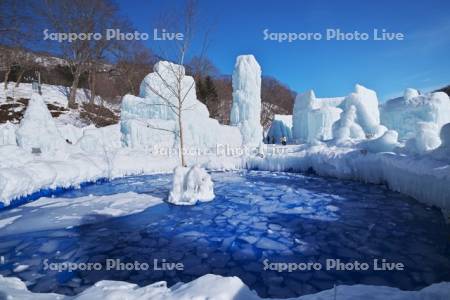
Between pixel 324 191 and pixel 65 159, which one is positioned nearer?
pixel 324 191

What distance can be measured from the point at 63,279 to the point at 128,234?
1.63m

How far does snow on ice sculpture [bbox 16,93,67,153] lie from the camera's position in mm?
10773

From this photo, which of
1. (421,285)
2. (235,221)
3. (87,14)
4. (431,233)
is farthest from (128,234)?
(87,14)

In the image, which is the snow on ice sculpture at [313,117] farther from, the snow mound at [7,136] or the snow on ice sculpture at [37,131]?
the snow mound at [7,136]

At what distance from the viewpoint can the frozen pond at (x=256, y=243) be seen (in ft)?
11.6

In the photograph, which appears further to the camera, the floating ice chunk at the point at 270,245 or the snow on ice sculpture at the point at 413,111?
the snow on ice sculpture at the point at 413,111

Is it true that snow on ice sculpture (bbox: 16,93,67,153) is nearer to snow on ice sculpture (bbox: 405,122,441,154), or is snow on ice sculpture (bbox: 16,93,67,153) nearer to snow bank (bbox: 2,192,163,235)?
snow bank (bbox: 2,192,163,235)

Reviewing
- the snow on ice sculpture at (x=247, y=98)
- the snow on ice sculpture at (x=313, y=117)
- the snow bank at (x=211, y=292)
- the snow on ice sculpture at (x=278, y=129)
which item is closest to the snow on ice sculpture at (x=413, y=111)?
the snow on ice sculpture at (x=313, y=117)

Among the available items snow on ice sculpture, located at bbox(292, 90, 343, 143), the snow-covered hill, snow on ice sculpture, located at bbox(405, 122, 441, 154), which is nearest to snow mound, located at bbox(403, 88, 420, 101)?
snow on ice sculpture, located at bbox(292, 90, 343, 143)

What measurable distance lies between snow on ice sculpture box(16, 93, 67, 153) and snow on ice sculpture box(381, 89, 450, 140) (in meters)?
19.3

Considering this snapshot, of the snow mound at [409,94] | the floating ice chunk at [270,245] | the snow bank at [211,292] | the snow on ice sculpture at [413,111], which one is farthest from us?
the snow mound at [409,94]

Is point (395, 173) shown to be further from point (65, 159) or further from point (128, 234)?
point (65, 159)

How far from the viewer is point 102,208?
661cm

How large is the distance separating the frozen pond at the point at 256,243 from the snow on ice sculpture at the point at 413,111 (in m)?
13.2
